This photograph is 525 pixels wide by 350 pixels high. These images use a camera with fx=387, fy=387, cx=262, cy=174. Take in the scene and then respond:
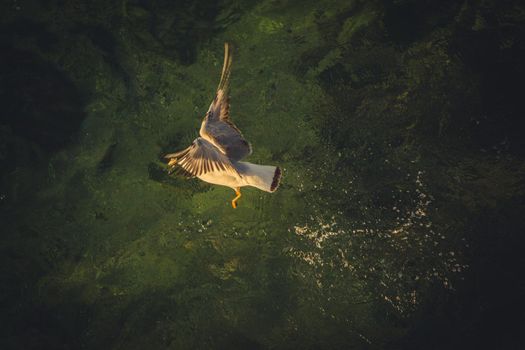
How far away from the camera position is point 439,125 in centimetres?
242

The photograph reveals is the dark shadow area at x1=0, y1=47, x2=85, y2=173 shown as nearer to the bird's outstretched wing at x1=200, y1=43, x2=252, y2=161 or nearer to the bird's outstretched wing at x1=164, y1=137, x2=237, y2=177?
the bird's outstretched wing at x1=200, y1=43, x2=252, y2=161

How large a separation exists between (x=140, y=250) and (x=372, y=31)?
2.13 m

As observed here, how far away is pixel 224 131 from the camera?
2094 millimetres

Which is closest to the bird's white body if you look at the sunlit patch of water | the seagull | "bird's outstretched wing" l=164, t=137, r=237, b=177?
the seagull

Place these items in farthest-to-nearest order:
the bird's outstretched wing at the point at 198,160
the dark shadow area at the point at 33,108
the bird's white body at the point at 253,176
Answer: the dark shadow area at the point at 33,108 → the bird's white body at the point at 253,176 → the bird's outstretched wing at the point at 198,160

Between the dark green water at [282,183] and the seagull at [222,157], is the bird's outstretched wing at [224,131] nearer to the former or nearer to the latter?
the seagull at [222,157]

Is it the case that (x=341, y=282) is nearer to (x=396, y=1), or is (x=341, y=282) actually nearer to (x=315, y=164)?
(x=315, y=164)

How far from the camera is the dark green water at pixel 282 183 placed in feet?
7.67

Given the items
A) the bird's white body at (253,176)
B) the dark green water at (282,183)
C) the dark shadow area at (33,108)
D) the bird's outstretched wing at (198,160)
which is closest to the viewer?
the bird's outstretched wing at (198,160)

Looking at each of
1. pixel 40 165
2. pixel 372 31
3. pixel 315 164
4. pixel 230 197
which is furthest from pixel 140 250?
pixel 372 31

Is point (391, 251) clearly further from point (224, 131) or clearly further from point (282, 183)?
point (224, 131)

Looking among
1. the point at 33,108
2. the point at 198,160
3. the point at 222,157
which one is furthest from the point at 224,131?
the point at 33,108

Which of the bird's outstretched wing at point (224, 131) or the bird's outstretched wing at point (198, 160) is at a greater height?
the bird's outstretched wing at point (224, 131)

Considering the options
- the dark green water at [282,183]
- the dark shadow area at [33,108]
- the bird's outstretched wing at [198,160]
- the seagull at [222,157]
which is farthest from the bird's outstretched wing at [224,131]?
the dark shadow area at [33,108]
